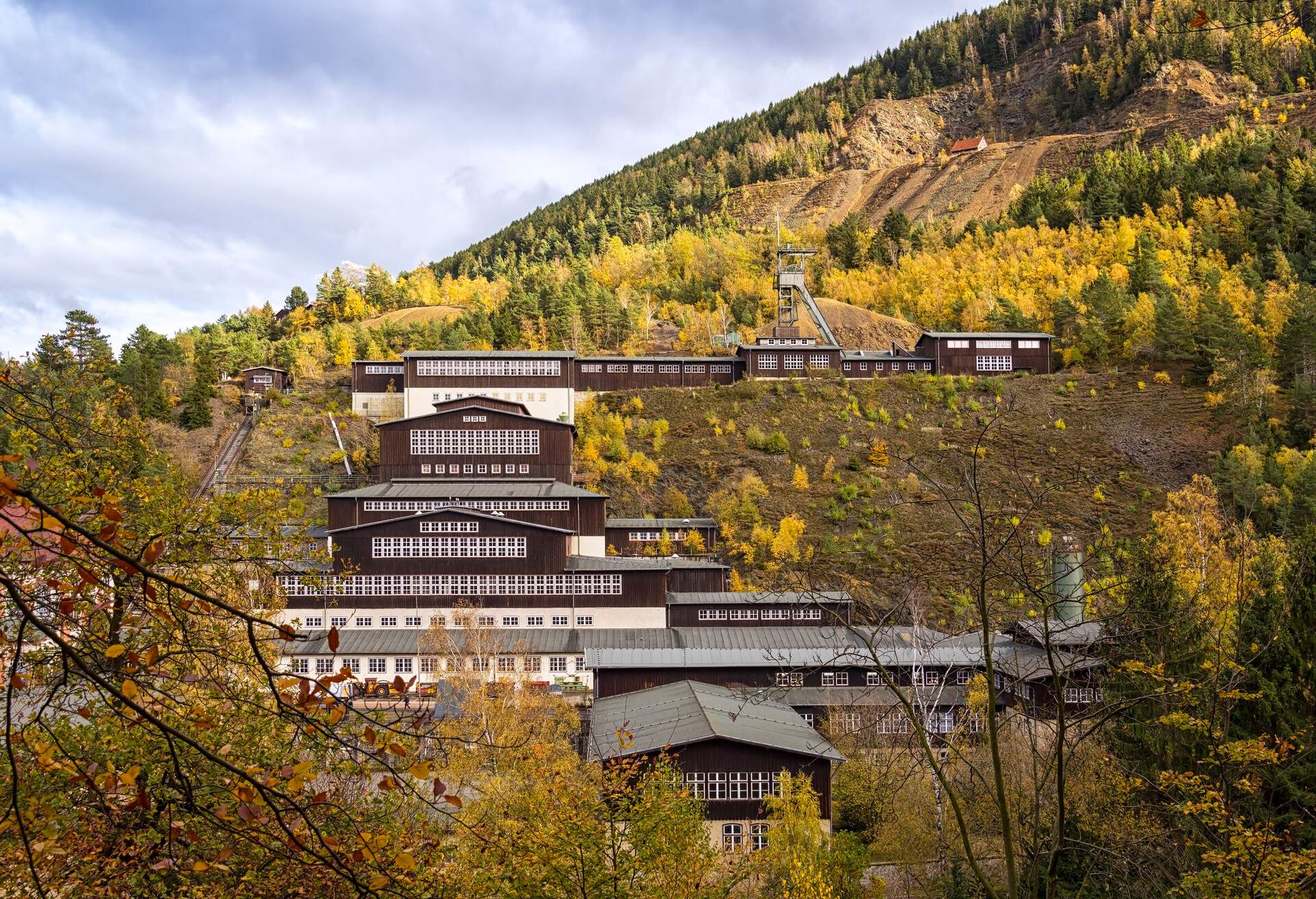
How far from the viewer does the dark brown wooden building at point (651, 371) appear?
62062 mm

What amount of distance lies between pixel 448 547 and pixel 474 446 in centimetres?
1029

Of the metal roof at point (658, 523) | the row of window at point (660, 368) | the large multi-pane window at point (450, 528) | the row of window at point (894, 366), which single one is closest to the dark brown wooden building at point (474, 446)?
the metal roof at point (658, 523)

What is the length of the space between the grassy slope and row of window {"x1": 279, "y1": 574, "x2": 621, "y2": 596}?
27.3 feet

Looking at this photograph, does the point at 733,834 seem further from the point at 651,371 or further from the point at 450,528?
the point at 651,371

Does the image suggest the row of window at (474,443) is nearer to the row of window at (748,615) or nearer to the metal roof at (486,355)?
the metal roof at (486,355)

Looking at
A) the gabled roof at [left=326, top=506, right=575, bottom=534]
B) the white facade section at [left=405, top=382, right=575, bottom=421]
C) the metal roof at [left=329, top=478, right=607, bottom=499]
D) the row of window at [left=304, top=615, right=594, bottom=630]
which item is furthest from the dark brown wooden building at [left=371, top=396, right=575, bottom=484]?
the row of window at [left=304, top=615, right=594, bottom=630]

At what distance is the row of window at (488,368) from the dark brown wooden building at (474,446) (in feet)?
29.0

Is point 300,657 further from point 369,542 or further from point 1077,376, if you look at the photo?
point 1077,376

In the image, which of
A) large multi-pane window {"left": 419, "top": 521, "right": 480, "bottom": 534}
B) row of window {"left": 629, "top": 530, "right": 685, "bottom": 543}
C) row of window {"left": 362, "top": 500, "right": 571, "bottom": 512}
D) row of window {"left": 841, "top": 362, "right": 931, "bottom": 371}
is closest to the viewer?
large multi-pane window {"left": 419, "top": 521, "right": 480, "bottom": 534}

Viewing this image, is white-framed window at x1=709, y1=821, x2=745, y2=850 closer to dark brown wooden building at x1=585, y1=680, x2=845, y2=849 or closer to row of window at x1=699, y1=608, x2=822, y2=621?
dark brown wooden building at x1=585, y1=680, x2=845, y2=849

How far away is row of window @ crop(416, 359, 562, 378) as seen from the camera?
58.7 meters

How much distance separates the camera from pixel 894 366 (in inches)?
2566

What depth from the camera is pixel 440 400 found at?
58.8 metres

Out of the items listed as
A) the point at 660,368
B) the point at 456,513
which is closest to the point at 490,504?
the point at 456,513
